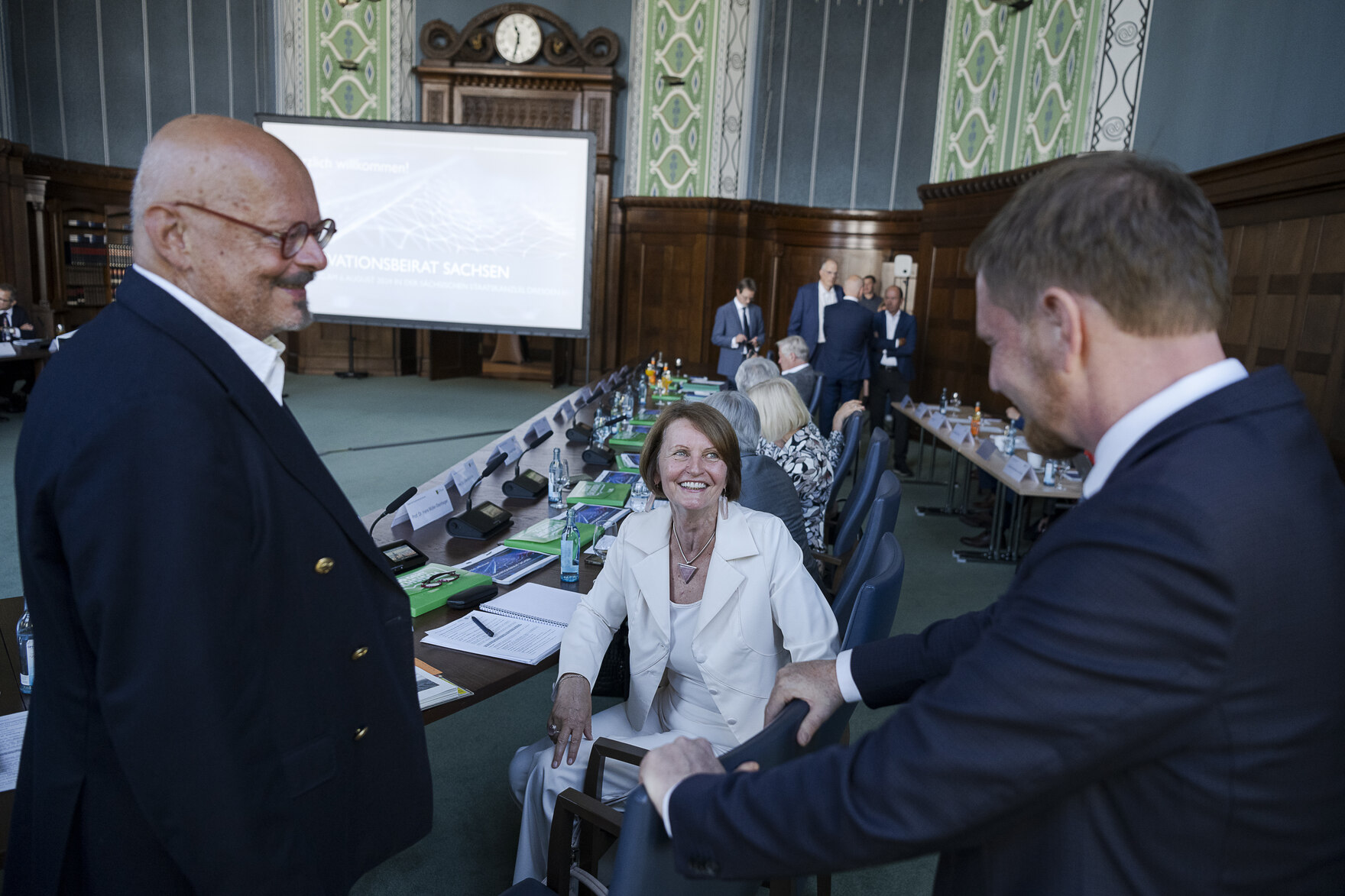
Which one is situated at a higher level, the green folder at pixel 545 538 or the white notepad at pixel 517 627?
the green folder at pixel 545 538

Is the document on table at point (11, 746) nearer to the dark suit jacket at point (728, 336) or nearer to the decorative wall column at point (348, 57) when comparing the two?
the dark suit jacket at point (728, 336)

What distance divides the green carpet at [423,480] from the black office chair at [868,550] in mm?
492

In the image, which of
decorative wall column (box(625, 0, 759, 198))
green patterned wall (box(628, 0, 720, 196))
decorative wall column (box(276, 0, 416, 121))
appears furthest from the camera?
decorative wall column (box(276, 0, 416, 121))

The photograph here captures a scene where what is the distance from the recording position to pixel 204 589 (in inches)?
35.1

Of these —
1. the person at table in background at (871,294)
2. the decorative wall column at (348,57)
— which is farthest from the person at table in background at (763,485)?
the decorative wall column at (348,57)

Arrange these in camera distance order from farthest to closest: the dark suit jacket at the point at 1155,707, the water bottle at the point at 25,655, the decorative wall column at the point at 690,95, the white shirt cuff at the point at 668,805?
the decorative wall column at the point at 690,95 < the water bottle at the point at 25,655 < the white shirt cuff at the point at 668,805 < the dark suit jacket at the point at 1155,707

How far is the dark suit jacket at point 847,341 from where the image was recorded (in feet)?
24.1

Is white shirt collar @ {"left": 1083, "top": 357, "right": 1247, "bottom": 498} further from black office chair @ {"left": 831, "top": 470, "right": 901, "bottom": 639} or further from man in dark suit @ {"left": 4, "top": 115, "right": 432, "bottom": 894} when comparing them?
black office chair @ {"left": 831, "top": 470, "right": 901, "bottom": 639}

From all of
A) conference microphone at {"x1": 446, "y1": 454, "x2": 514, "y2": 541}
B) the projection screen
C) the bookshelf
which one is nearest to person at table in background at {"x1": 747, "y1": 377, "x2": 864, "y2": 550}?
conference microphone at {"x1": 446, "y1": 454, "x2": 514, "y2": 541}

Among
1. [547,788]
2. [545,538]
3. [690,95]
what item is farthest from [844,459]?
[690,95]

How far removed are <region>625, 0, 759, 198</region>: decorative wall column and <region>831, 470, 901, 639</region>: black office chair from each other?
332 inches

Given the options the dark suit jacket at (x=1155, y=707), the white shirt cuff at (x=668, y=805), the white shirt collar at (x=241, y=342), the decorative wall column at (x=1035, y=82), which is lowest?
the white shirt cuff at (x=668, y=805)

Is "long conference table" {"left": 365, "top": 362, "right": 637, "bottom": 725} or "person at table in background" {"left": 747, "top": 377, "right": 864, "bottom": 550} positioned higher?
"person at table in background" {"left": 747, "top": 377, "right": 864, "bottom": 550}

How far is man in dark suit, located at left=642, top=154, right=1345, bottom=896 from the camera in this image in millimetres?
628
